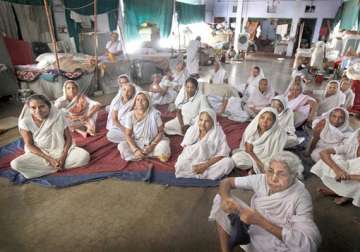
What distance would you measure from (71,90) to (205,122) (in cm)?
212

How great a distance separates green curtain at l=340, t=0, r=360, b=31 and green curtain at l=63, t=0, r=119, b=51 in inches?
314

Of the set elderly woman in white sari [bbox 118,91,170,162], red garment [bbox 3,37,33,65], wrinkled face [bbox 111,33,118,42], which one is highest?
wrinkled face [bbox 111,33,118,42]

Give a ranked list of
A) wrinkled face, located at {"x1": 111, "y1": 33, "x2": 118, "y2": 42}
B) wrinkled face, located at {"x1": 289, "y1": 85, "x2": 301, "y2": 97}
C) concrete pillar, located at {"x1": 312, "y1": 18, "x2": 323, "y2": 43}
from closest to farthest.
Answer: wrinkled face, located at {"x1": 289, "y1": 85, "x2": 301, "y2": 97} < wrinkled face, located at {"x1": 111, "y1": 33, "x2": 118, "y2": 42} < concrete pillar, located at {"x1": 312, "y1": 18, "x2": 323, "y2": 43}

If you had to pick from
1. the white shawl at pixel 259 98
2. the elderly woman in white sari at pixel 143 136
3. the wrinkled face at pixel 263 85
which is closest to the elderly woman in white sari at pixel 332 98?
the white shawl at pixel 259 98

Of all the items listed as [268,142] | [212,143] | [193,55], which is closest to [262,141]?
[268,142]

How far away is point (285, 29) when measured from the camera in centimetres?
1427

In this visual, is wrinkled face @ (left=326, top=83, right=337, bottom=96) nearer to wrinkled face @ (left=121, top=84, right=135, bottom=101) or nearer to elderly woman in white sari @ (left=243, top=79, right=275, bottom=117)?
elderly woman in white sari @ (left=243, top=79, right=275, bottom=117)

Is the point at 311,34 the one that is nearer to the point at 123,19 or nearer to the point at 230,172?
the point at 123,19

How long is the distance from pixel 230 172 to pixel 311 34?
1408 centimetres

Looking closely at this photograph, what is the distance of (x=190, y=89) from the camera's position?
11.9ft

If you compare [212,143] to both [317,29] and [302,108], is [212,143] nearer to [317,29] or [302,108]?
[302,108]

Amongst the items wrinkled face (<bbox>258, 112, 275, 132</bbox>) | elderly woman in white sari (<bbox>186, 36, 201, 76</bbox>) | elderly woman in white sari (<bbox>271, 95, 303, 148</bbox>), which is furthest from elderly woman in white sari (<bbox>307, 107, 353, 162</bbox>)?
elderly woman in white sari (<bbox>186, 36, 201, 76</bbox>)

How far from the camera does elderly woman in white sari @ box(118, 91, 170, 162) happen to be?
2883 mm

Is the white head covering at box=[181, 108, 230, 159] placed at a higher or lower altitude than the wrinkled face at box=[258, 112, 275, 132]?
lower
